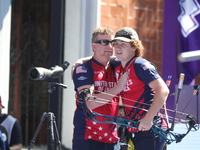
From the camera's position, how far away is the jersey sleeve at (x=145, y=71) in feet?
13.5

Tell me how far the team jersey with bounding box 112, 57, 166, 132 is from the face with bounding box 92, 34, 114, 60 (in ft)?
1.71

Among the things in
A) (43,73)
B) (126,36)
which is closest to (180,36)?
(126,36)

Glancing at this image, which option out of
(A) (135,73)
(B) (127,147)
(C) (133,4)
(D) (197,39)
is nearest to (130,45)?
(A) (135,73)

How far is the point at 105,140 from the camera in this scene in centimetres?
470

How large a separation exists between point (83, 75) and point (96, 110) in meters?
0.32

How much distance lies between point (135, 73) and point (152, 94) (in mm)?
220

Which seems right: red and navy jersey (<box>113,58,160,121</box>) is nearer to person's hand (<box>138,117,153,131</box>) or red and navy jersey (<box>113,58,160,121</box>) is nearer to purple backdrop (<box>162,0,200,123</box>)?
person's hand (<box>138,117,153,131</box>)

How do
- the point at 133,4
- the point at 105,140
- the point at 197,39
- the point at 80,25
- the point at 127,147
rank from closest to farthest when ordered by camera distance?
the point at 127,147
the point at 105,140
the point at 197,39
the point at 80,25
the point at 133,4

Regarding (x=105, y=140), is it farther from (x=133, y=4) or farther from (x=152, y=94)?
(x=133, y=4)

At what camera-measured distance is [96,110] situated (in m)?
4.59

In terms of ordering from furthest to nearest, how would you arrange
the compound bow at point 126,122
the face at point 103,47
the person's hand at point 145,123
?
the face at point 103,47 < the compound bow at point 126,122 < the person's hand at point 145,123

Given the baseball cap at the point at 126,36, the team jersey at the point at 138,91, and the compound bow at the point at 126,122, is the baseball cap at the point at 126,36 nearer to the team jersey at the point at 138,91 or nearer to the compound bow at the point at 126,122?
the team jersey at the point at 138,91

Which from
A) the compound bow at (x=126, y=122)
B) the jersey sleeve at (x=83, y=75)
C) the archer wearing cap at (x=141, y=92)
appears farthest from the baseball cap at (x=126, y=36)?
the compound bow at (x=126, y=122)

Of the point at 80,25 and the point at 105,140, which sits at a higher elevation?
the point at 80,25
